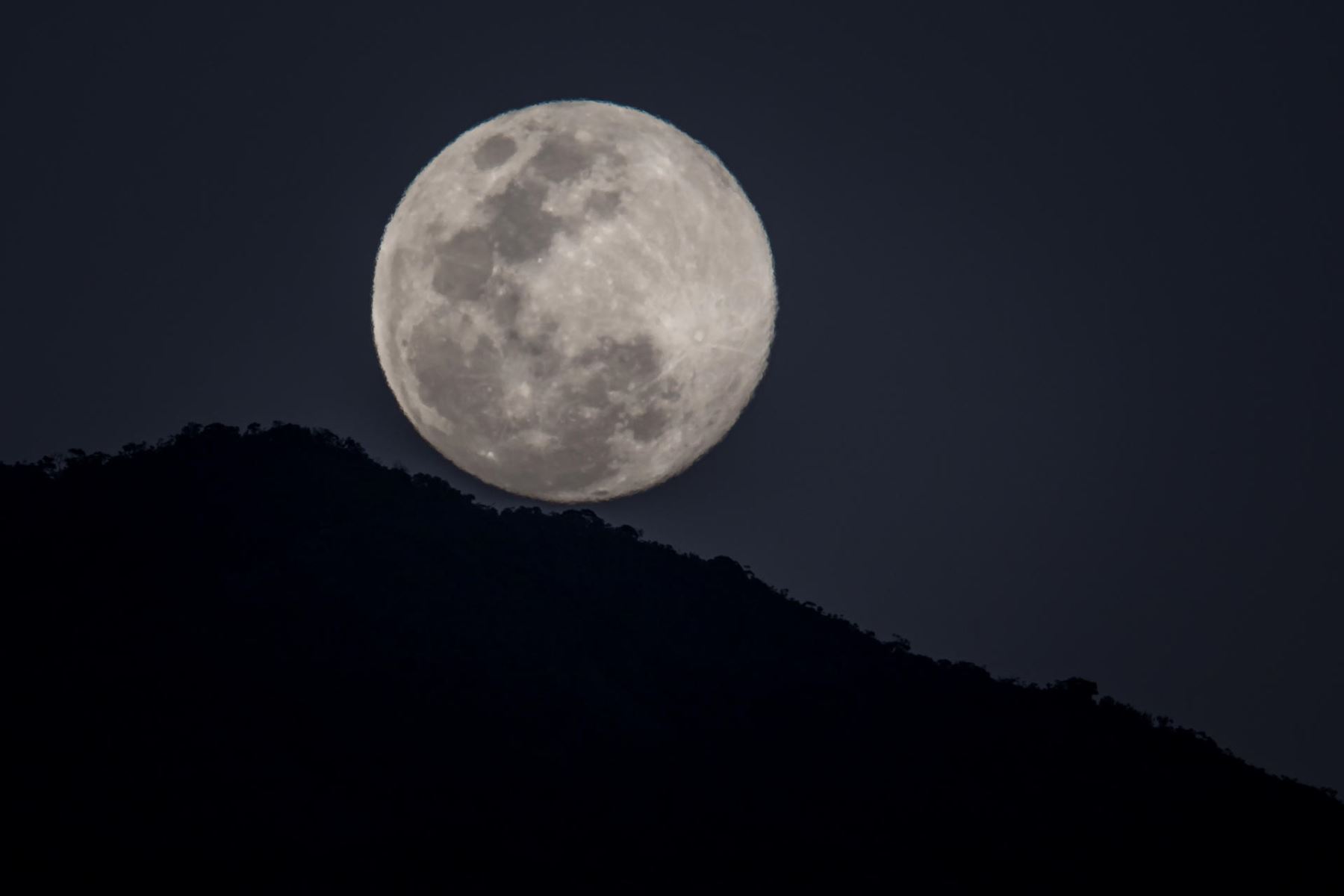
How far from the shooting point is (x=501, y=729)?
21.4 metres

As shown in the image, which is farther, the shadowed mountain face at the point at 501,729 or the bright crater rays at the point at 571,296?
the shadowed mountain face at the point at 501,729

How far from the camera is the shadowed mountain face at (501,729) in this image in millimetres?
16953

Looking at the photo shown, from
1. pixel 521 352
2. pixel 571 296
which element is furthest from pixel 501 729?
pixel 571 296

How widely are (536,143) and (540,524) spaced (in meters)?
24.3

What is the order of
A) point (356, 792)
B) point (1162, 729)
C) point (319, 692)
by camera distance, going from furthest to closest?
point (1162, 729) < point (319, 692) < point (356, 792)

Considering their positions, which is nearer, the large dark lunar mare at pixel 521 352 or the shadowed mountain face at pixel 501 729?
the large dark lunar mare at pixel 521 352

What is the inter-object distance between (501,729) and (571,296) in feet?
39.5

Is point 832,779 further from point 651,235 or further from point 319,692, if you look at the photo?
point 651,235

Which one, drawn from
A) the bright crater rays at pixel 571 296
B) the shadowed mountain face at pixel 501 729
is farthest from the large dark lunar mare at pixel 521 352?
the shadowed mountain face at pixel 501 729

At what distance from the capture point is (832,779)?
21969mm

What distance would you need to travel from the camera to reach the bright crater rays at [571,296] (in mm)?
13734

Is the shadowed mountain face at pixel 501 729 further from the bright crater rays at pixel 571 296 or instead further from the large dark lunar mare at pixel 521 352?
the large dark lunar mare at pixel 521 352

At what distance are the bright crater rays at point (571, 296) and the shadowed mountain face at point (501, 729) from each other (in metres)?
7.38

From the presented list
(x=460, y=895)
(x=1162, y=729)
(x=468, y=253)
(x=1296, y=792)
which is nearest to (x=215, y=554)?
(x=460, y=895)
